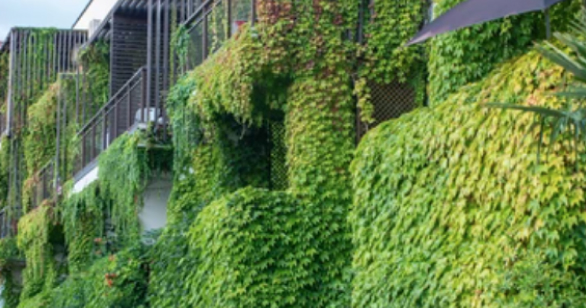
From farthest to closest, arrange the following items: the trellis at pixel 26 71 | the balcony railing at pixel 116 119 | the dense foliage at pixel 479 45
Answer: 1. the trellis at pixel 26 71
2. the balcony railing at pixel 116 119
3. the dense foliage at pixel 479 45

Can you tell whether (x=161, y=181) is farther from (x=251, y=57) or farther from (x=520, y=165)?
(x=520, y=165)

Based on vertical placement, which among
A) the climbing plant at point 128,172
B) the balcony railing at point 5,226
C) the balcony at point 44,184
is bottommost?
the balcony railing at point 5,226

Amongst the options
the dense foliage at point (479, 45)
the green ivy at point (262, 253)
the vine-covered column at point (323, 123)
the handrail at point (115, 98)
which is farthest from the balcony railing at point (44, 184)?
the dense foliage at point (479, 45)

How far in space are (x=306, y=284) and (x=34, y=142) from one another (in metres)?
18.2

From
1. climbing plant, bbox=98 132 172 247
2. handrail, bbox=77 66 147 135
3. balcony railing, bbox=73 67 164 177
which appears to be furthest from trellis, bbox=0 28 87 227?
climbing plant, bbox=98 132 172 247

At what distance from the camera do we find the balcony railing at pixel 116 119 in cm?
2023

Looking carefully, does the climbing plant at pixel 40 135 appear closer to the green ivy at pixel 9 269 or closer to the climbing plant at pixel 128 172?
the green ivy at pixel 9 269

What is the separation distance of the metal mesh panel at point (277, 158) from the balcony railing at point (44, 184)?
30.2 ft

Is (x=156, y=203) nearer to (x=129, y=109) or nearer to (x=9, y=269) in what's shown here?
(x=129, y=109)

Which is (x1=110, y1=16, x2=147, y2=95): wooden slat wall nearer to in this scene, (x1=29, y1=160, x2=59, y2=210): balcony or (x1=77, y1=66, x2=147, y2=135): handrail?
(x1=77, y1=66, x2=147, y2=135): handrail

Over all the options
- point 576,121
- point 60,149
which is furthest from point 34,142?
point 576,121

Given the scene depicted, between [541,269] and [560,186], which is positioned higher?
[560,186]

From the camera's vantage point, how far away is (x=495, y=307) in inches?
421

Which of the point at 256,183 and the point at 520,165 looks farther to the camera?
the point at 256,183
